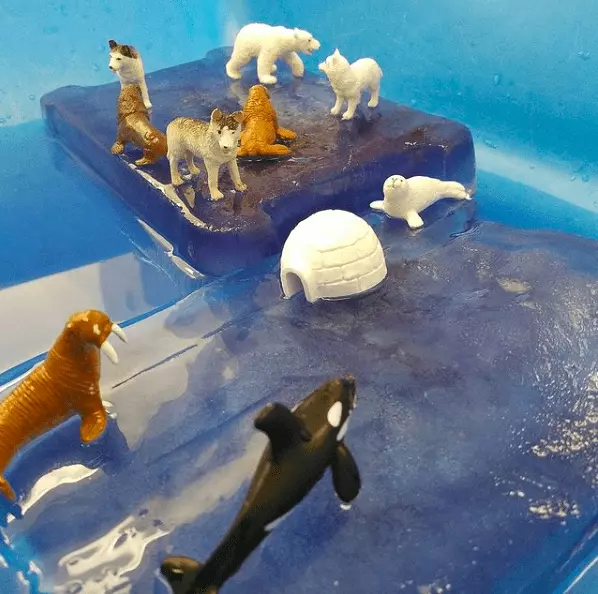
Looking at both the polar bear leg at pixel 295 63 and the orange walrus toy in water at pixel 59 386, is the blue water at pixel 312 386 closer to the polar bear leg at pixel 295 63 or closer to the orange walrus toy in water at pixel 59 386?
the orange walrus toy in water at pixel 59 386

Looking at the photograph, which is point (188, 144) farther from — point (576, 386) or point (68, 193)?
point (576, 386)

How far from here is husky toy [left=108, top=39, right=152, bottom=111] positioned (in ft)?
4.58

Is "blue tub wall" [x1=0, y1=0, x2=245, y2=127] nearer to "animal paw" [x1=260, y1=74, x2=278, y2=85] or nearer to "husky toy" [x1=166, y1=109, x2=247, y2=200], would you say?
"animal paw" [x1=260, y1=74, x2=278, y2=85]

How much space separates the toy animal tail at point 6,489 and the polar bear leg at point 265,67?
4.20 ft

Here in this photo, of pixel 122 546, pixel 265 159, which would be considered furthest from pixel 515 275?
pixel 122 546

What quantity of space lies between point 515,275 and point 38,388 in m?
0.75

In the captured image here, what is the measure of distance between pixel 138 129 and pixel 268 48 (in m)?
0.53

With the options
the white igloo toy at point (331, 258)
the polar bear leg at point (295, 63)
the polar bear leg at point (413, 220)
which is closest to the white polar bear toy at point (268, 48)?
the polar bear leg at point (295, 63)

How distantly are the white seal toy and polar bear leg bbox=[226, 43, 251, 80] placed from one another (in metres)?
0.68

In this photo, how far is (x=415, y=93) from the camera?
189 centimetres

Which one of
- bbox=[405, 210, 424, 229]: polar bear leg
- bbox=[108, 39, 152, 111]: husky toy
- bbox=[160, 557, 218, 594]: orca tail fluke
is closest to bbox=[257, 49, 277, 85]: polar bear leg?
bbox=[108, 39, 152, 111]: husky toy

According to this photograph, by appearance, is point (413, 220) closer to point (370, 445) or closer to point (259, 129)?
point (259, 129)

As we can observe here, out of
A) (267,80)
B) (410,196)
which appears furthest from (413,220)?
(267,80)

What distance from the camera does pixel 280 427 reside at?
0.56 meters
